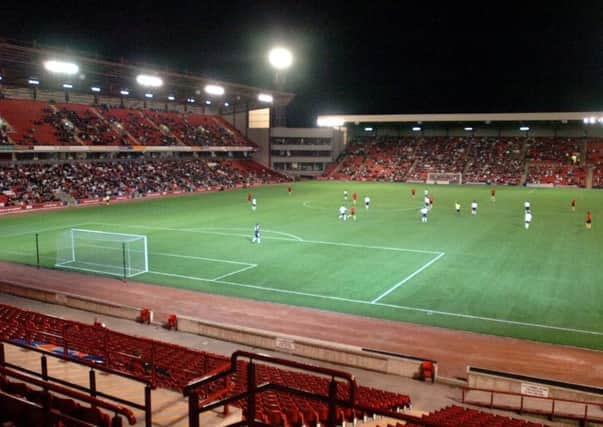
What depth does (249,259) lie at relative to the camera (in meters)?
28.3

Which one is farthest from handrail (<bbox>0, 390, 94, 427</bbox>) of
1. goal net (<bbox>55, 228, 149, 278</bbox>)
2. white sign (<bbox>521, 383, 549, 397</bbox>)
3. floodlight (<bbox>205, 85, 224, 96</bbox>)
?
floodlight (<bbox>205, 85, 224, 96</bbox>)

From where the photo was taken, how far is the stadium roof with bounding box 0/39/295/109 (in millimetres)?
49812

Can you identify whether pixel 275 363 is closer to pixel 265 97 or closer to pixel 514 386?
pixel 514 386

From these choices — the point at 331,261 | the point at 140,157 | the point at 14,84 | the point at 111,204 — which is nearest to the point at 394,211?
the point at 331,261

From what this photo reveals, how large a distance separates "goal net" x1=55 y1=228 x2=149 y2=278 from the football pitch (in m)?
0.70

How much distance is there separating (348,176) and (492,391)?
79731 mm

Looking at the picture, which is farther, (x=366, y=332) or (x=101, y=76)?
(x=101, y=76)

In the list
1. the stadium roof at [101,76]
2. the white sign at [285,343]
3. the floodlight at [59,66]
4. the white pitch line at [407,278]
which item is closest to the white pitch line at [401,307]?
the white pitch line at [407,278]

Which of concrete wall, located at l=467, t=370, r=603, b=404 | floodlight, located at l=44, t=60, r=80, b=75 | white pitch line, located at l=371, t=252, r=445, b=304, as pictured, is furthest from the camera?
floodlight, located at l=44, t=60, r=80, b=75

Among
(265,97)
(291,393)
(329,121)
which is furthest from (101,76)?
(291,393)

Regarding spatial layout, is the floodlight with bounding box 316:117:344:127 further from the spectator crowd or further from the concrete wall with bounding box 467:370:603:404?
the concrete wall with bounding box 467:370:603:404

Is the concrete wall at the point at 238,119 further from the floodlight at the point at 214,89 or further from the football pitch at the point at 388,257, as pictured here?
the football pitch at the point at 388,257

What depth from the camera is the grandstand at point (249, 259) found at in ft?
30.7

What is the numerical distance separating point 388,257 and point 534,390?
1584 cm
